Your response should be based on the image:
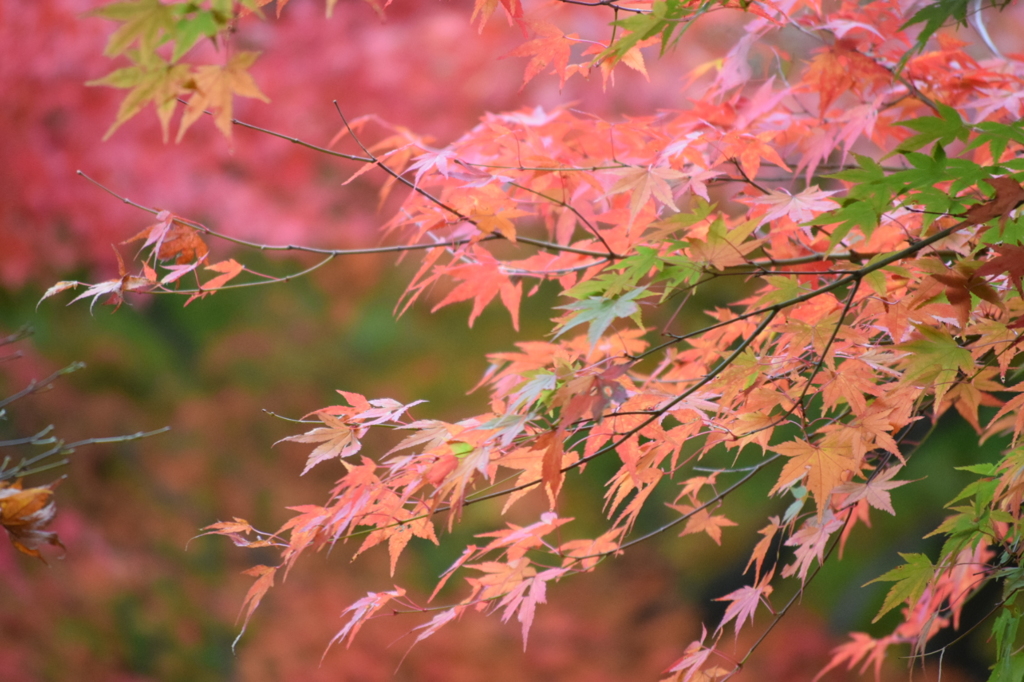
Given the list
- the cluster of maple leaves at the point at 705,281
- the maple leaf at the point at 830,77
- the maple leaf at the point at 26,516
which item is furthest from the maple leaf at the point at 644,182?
the maple leaf at the point at 26,516

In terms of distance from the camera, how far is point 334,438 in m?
1.38

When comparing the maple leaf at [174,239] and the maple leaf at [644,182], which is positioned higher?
the maple leaf at [644,182]

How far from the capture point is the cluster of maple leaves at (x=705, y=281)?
3.61ft

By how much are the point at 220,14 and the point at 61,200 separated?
9.90ft

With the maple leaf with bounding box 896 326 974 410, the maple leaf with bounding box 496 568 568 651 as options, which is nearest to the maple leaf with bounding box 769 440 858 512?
the maple leaf with bounding box 896 326 974 410

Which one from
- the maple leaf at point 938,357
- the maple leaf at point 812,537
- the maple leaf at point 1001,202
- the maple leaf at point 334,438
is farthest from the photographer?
the maple leaf at point 812,537

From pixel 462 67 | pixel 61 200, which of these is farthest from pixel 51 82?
pixel 462 67

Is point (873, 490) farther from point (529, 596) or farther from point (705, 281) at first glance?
point (529, 596)

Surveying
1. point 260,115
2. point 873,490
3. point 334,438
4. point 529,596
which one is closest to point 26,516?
point 334,438

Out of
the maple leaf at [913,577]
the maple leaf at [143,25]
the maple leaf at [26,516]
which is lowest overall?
the maple leaf at [26,516]

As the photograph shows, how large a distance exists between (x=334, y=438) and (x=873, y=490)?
0.99m

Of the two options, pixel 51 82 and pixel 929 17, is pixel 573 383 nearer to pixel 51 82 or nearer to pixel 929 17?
pixel 929 17

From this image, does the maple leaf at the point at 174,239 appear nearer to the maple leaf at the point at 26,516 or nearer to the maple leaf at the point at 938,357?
the maple leaf at the point at 26,516

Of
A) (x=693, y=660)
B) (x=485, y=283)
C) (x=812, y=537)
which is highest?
(x=485, y=283)
